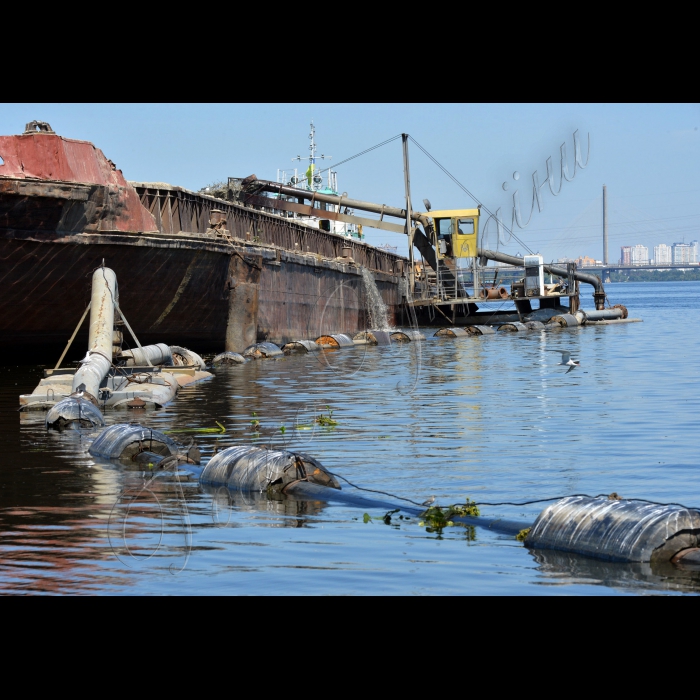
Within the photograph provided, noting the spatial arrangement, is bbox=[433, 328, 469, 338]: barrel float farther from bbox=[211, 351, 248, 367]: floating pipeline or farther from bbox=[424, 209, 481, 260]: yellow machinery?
bbox=[211, 351, 248, 367]: floating pipeline

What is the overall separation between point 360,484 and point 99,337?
34.1 feet

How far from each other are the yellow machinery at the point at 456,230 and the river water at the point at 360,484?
3196 centimetres

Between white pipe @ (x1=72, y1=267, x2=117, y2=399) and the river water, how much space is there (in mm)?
1178

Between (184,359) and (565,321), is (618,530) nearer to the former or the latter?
(184,359)

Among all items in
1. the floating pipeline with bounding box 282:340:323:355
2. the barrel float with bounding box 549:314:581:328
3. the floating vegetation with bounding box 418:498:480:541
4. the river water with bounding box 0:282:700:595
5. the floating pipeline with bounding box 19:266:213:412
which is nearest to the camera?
the river water with bounding box 0:282:700:595

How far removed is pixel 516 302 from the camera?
54.3 metres

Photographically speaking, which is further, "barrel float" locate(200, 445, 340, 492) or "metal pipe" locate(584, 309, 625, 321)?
"metal pipe" locate(584, 309, 625, 321)

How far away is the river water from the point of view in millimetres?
6691

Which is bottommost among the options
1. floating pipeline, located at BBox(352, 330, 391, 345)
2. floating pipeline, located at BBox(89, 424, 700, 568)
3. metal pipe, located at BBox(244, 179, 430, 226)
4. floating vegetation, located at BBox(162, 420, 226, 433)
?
floating pipeline, located at BBox(89, 424, 700, 568)

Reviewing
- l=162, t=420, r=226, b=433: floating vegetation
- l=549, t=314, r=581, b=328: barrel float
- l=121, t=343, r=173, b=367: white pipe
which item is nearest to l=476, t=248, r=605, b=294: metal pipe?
l=549, t=314, r=581, b=328: barrel float
